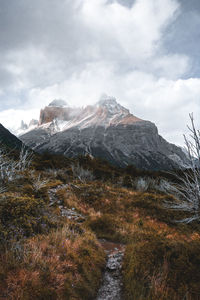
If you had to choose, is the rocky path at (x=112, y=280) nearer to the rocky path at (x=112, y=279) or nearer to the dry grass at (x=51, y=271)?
the rocky path at (x=112, y=279)

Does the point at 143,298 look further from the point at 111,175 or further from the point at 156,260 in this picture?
the point at 111,175

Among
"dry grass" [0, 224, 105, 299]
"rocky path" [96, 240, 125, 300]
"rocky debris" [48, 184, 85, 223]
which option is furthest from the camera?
"rocky debris" [48, 184, 85, 223]

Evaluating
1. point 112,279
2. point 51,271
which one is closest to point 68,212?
point 112,279

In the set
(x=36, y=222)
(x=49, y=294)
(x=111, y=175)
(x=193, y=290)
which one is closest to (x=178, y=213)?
(x=193, y=290)

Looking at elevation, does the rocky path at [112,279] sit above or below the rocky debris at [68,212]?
above

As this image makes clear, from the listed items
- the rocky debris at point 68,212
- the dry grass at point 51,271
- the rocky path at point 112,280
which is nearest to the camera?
the dry grass at point 51,271

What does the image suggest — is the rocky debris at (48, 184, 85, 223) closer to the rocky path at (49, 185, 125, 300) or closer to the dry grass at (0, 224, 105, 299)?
the rocky path at (49, 185, 125, 300)

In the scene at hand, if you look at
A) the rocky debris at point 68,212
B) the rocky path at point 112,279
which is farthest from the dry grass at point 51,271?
the rocky debris at point 68,212

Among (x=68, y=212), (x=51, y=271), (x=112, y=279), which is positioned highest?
(x=51, y=271)

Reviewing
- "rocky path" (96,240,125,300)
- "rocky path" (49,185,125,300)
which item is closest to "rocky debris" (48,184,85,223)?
"rocky path" (49,185,125,300)

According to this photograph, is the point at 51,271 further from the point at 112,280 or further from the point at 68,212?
the point at 68,212

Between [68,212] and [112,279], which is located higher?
[112,279]

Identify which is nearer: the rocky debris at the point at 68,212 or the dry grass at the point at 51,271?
the dry grass at the point at 51,271

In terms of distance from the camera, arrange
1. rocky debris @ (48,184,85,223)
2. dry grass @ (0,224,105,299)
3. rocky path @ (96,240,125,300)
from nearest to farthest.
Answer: dry grass @ (0,224,105,299), rocky path @ (96,240,125,300), rocky debris @ (48,184,85,223)
